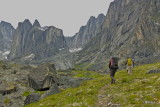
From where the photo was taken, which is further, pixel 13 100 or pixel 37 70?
pixel 37 70

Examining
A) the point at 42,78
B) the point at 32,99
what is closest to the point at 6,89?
the point at 42,78

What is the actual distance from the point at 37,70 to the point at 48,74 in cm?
360

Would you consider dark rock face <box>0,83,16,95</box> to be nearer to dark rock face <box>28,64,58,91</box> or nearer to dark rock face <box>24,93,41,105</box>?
dark rock face <box>28,64,58,91</box>

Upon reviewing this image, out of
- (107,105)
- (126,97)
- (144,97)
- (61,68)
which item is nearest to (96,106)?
(107,105)

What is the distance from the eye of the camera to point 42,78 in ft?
179

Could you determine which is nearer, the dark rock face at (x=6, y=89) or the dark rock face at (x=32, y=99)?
the dark rock face at (x=32, y=99)

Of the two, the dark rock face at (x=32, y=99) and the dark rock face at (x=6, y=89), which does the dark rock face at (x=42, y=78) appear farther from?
the dark rock face at (x=32, y=99)

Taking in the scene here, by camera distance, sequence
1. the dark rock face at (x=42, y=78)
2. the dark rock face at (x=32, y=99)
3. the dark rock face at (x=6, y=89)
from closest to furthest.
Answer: the dark rock face at (x=32, y=99) < the dark rock face at (x=6, y=89) < the dark rock face at (x=42, y=78)

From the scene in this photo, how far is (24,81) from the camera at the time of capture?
215 feet

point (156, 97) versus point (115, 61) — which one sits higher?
point (115, 61)

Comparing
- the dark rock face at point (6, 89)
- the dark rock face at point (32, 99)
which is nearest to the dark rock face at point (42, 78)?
the dark rock face at point (6, 89)

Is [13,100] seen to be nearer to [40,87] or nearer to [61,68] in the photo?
[40,87]

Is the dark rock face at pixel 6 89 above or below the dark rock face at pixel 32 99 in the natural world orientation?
above

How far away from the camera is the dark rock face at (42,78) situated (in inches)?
2117
